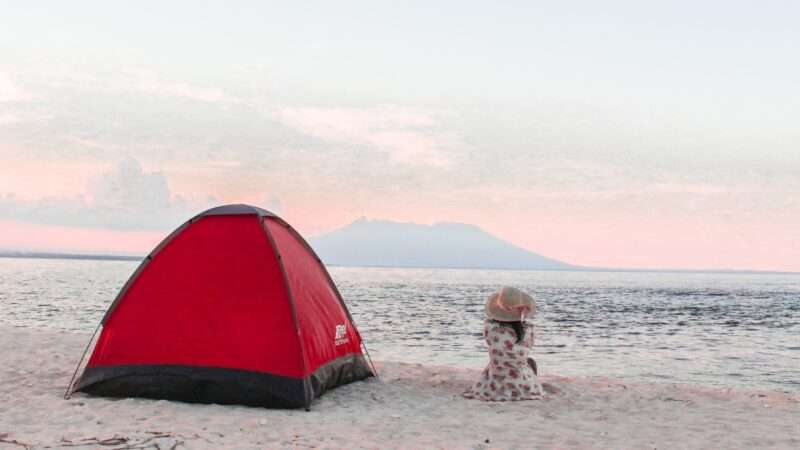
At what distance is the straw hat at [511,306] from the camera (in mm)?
10078

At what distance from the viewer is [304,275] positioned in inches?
404

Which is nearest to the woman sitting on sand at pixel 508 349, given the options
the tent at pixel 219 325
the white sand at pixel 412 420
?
the white sand at pixel 412 420

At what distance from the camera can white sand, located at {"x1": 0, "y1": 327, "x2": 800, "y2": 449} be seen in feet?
25.1

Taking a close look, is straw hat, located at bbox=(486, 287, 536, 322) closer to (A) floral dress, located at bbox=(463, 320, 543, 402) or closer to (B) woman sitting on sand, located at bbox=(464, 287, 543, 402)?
(B) woman sitting on sand, located at bbox=(464, 287, 543, 402)

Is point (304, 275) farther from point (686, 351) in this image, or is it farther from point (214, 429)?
point (686, 351)

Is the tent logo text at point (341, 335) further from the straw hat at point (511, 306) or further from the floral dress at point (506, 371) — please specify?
the straw hat at point (511, 306)

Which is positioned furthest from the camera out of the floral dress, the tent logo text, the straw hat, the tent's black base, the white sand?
the tent logo text

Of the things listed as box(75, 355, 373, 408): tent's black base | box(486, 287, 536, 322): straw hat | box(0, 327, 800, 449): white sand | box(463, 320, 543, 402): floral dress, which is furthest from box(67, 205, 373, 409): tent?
box(486, 287, 536, 322): straw hat

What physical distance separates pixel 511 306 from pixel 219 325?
4127 millimetres

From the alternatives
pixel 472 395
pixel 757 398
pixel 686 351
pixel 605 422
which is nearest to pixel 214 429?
pixel 472 395

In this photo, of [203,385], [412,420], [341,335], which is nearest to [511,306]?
[412,420]

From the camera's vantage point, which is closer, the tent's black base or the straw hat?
the tent's black base

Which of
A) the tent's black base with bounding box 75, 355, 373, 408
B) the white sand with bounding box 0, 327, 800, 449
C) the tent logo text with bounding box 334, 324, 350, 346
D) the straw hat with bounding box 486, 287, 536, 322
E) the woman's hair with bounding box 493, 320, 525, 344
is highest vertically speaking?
the straw hat with bounding box 486, 287, 536, 322

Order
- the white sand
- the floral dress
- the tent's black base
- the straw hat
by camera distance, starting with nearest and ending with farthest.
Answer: the white sand → the tent's black base → the straw hat → the floral dress
